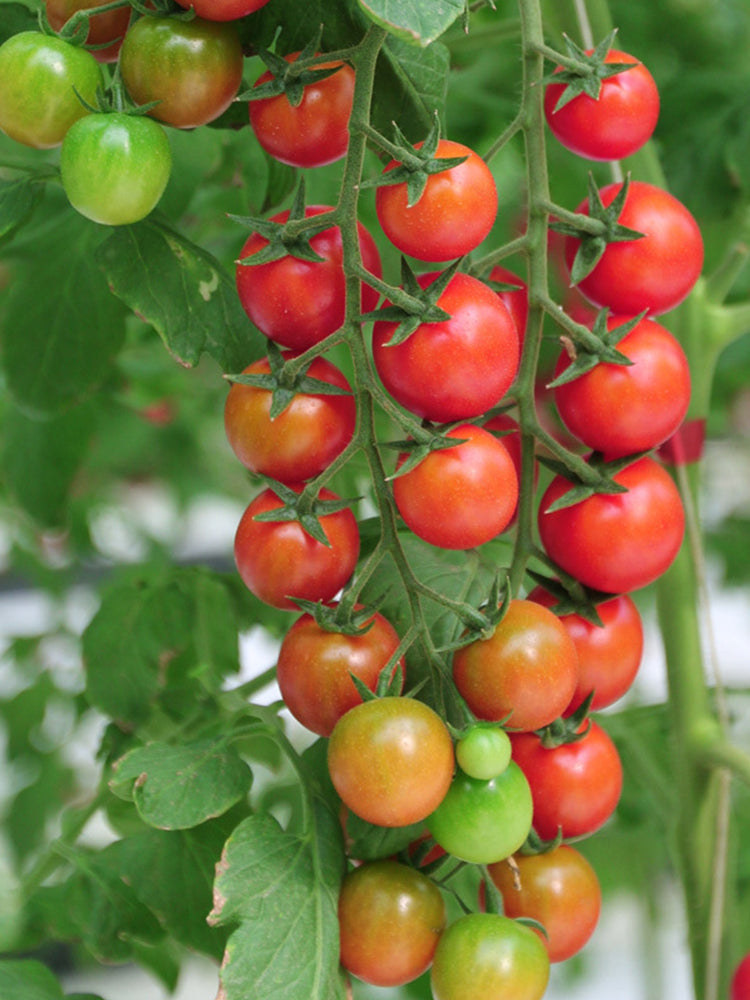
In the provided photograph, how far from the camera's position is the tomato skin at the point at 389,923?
1.25 feet

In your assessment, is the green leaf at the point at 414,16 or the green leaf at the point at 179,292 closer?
the green leaf at the point at 414,16

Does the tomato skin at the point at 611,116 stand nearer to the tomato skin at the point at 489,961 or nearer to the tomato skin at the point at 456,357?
the tomato skin at the point at 456,357

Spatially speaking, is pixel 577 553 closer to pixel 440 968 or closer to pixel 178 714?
pixel 440 968

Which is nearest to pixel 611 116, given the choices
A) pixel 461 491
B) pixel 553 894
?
pixel 461 491

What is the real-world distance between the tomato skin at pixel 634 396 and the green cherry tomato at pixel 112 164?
0.54 feet

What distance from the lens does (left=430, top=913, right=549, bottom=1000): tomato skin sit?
0.36 meters

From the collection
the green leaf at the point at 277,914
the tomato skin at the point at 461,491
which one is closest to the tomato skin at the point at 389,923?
the green leaf at the point at 277,914

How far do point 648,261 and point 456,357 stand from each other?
10cm

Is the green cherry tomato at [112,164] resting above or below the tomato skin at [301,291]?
above

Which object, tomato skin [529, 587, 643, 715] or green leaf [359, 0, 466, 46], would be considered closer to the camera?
green leaf [359, 0, 466, 46]

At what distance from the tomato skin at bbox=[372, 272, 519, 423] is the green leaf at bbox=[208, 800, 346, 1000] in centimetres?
16

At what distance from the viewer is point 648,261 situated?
40cm

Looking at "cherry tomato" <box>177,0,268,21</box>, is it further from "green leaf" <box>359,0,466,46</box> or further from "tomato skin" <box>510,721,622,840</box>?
"tomato skin" <box>510,721,622,840</box>

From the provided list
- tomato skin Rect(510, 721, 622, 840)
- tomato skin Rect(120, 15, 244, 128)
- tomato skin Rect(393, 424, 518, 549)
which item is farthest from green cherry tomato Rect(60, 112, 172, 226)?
tomato skin Rect(510, 721, 622, 840)
